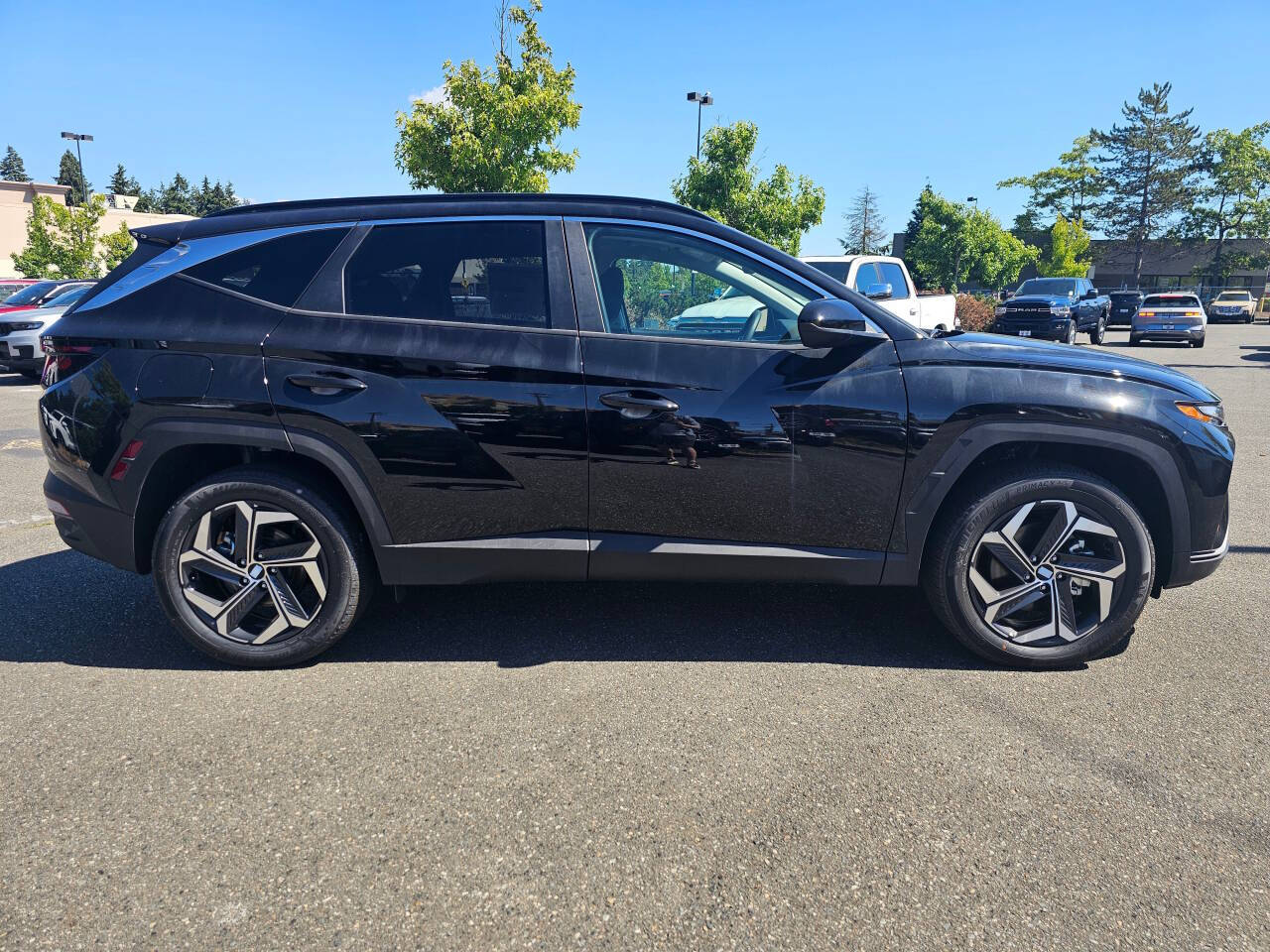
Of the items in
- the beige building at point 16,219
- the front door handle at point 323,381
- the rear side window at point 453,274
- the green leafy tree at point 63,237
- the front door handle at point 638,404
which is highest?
the beige building at point 16,219

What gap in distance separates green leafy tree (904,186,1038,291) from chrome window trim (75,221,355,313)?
61.8 meters

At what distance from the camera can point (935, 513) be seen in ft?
11.0

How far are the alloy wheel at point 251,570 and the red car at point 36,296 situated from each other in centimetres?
1435

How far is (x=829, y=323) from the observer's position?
10.1ft

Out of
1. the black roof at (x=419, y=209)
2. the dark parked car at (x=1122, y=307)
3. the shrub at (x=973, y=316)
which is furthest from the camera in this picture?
the dark parked car at (x=1122, y=307)

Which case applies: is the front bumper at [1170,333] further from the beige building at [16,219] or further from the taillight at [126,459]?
the beige building at [16,219]

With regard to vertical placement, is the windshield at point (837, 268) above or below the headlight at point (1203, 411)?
above

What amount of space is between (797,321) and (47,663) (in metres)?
3.30

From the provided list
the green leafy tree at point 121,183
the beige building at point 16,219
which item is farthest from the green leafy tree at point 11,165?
the beige building at point 16,219

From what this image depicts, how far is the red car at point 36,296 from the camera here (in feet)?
48.6

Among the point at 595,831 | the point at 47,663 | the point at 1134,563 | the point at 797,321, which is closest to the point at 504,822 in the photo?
the point at 595,831

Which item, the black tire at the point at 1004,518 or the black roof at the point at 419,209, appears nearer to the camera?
the black tire at the point at 1004,518

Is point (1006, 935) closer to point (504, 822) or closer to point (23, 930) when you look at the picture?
point (504, 822)

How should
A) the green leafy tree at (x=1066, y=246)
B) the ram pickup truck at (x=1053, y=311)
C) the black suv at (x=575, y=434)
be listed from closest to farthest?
the black suv at (x=575, y=434), the ram pickup truck at (x=1053, y=311), the green leafy tree at (x=1066, y=246)
